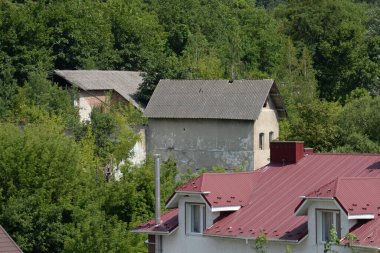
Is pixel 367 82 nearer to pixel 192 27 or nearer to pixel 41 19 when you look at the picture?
pixel 192 27

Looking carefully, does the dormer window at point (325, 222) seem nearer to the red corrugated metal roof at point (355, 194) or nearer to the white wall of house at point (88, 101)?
the red corrugated metal roof at point (355, 194)

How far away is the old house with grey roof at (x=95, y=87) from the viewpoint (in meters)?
69.1

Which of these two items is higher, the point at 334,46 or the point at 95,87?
the point at 334,46

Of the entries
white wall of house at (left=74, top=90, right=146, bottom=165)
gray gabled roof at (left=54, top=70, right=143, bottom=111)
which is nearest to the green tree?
gray gabled roof at (left=54, top=70, right=143, bottom=111)

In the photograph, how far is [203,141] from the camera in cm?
6347

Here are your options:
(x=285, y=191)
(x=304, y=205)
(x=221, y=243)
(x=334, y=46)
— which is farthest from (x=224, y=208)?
(x=334, y=46)

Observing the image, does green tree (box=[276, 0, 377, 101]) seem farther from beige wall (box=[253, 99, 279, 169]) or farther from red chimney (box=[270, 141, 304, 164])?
red chimney (box=[270, 141, 304, 164])

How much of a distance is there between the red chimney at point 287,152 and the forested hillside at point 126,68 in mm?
8379

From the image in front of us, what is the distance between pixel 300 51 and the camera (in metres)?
98.0

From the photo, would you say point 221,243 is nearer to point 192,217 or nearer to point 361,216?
point 192,217

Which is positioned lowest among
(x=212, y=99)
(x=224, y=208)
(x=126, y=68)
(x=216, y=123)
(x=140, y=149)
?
(x=224, y=208)

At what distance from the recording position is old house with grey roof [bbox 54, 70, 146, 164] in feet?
227

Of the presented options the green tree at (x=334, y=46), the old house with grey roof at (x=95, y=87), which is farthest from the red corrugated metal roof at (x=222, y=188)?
the green tree at (x=334, y=46)

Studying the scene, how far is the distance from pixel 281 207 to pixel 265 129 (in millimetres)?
34028
